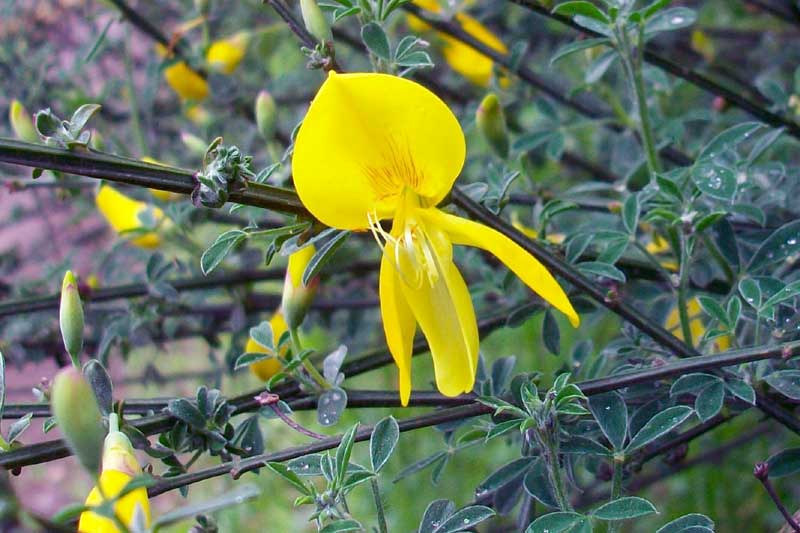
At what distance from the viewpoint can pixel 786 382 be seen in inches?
31.1

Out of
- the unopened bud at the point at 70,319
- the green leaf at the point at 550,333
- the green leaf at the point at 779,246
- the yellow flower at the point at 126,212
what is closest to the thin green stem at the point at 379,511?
the unopened bud at the point at 70,319

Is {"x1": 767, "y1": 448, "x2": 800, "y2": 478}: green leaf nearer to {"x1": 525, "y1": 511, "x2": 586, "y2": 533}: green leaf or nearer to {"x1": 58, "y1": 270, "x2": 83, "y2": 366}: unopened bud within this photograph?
{"x1": 525, "y1": 511, "x2": 586, "y2": 533}: green leaf

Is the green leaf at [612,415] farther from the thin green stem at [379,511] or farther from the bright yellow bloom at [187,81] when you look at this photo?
the bright yellow bloom at [187,81]

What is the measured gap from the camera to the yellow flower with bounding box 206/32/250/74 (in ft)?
5.26

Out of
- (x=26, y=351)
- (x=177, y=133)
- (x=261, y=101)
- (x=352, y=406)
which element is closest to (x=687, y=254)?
(x=352, y=406)

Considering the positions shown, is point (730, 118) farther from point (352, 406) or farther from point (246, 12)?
point (246, 12)

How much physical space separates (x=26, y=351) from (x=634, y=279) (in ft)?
3.13

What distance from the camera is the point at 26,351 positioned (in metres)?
1.45

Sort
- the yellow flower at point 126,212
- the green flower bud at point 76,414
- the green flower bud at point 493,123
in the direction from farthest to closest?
the yellow flower at point 126,212 < the green flower bud at point 493,123 < the green flower bud at point 76,414

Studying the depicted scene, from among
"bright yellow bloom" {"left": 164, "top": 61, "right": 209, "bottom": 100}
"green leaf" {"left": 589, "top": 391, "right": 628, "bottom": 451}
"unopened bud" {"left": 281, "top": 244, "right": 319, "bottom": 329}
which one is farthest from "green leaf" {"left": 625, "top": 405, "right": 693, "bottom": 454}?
"bright yellow bloom" {"left": 164, "top": 61, "right": 209, "bottom": 100}

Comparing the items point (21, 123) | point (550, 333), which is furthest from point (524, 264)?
point (21, 123)

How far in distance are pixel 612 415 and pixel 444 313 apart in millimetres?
172

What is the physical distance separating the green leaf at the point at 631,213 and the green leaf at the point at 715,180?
6cm

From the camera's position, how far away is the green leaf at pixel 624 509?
0.70m
